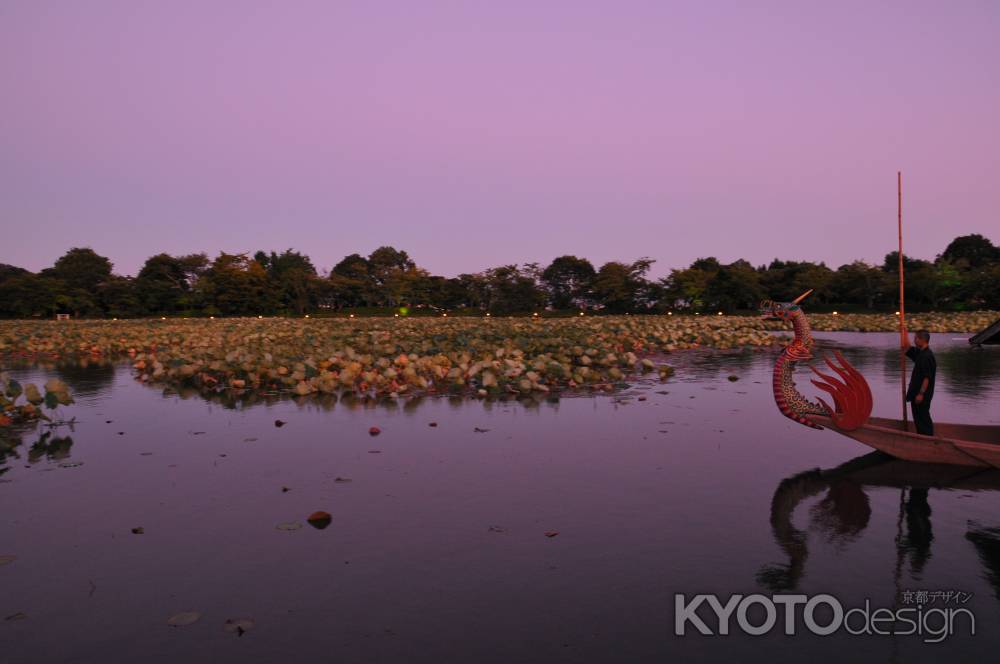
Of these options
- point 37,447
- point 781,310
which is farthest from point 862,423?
point 37,447

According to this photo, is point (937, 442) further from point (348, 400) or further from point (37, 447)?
point (37, 447)

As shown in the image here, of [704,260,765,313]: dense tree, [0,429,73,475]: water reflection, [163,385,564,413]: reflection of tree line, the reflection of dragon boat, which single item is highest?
[704,260,765,313]: dense tree

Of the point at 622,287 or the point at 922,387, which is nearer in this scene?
the point at 922,387

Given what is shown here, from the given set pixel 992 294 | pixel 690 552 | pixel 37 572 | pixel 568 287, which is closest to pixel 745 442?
pixel 690 552

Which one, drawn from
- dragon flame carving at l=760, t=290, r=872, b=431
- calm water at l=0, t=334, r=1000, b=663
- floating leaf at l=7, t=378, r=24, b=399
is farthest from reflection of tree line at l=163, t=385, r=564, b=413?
dragon flame carving at l=760, t=290, r=872, b=431

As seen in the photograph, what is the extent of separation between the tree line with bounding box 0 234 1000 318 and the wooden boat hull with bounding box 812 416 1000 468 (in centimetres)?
6148

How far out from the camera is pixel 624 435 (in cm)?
1022

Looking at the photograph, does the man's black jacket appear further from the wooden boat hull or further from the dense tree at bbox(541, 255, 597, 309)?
the dense tree at bbox(541, 255, 597, 309)

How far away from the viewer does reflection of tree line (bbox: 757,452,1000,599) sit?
17.3ft

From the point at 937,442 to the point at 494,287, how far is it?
69.5 m

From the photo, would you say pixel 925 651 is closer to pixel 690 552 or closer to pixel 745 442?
pixel 690 552

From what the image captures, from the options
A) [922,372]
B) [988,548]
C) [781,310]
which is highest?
[781,310]

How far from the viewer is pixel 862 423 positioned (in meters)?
7.71

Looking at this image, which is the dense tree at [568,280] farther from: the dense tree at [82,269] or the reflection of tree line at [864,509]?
the reflection of tree line at [864,509]
